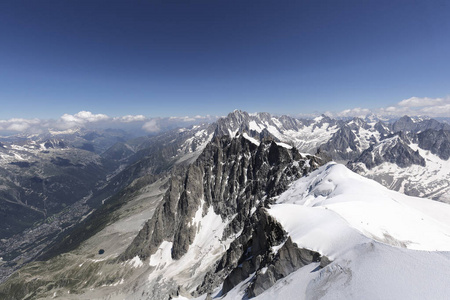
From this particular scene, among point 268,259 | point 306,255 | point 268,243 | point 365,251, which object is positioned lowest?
point 268,243

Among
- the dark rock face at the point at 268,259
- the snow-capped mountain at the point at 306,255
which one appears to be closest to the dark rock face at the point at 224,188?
the snow-capped mountain at the point at 306,255

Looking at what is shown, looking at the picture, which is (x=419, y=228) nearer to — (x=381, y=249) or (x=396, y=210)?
(x=396, y=210)

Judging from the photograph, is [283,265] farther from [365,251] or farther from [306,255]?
[365,251]

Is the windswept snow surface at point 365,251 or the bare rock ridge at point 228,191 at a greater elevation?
the windswept snow surface at point 365,251

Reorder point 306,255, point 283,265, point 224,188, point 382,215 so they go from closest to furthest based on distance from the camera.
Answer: point 306,255 < point 283,265 < point 382,215 < point 224,188

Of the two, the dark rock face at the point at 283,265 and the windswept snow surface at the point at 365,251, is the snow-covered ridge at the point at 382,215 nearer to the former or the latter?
the windswept snow surface at the point at 365,251

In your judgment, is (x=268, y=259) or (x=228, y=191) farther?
(x=228, y=191)

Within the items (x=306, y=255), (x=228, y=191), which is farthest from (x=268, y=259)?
(x=228, y=191)
